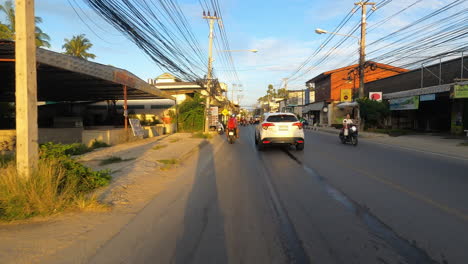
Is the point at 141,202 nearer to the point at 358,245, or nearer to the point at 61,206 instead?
the point at 61,206

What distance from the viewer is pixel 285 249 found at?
3910 mm

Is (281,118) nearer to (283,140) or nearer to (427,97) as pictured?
(283,140)

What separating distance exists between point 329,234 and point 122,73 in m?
14.9

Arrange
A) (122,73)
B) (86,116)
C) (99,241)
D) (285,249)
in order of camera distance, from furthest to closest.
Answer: (86,116) → (122,73) → (99,241) → (285,249)

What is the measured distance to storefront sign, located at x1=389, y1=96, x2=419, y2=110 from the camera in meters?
22.2

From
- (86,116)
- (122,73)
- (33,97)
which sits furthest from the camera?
(86,116)

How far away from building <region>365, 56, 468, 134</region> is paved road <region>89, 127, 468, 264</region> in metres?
14.1

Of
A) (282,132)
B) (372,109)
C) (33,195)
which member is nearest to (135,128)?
(282,132)

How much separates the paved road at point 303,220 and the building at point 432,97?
46.3ft

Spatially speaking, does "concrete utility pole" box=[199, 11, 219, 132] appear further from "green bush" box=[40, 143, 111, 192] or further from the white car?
"green bush" box=[40, 143, 111, 192]

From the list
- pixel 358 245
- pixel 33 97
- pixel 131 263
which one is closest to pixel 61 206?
pixel 33 97

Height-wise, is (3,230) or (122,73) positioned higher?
(122,73)

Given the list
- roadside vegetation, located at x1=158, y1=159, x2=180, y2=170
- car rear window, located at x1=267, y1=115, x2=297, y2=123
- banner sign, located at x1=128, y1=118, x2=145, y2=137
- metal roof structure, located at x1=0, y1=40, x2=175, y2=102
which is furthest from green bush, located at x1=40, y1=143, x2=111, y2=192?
banner sign, located at x1=128, y1=118, x2=145, y2=137

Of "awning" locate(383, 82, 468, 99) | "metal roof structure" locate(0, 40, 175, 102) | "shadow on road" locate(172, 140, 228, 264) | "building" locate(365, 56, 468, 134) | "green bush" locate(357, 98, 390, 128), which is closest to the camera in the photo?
"shadow on road" locate(172, 140, 228, 264)
